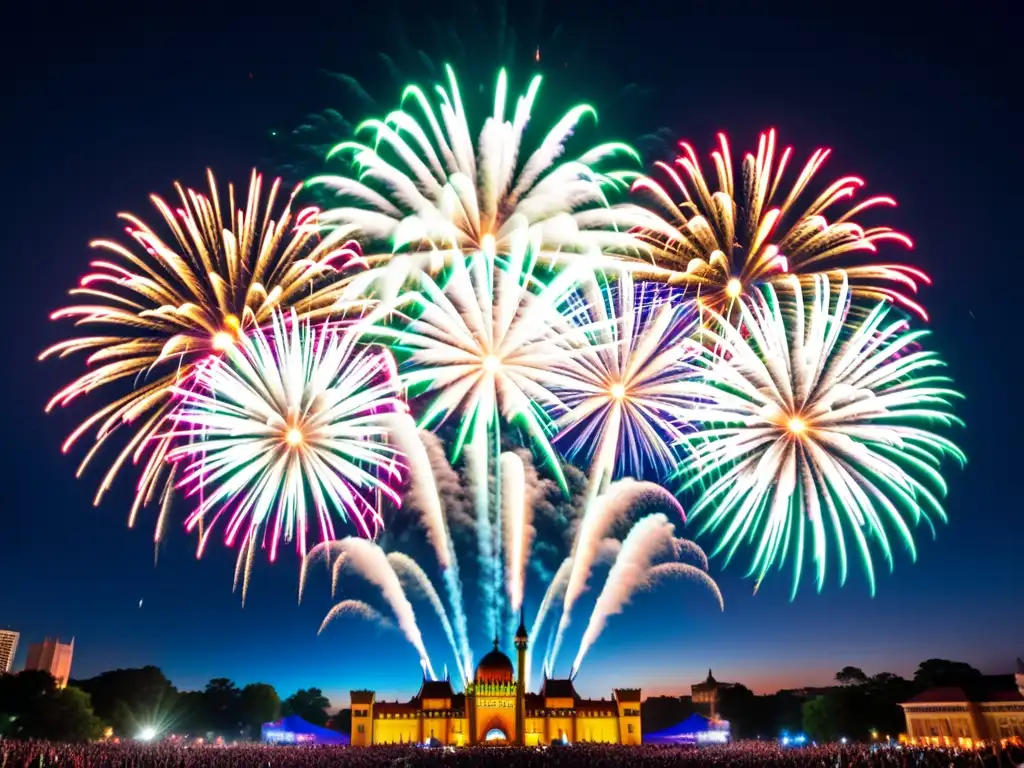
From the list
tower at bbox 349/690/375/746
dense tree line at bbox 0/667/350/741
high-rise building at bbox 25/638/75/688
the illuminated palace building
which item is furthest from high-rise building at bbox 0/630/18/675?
the illuminated palace building

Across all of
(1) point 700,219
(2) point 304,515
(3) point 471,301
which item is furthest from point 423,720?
(1) point 700,219

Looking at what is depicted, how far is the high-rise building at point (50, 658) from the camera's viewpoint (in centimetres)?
9200

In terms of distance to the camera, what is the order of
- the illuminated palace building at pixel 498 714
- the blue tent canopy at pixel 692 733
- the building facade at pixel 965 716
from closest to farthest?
1. the building facade at pixel 965 716
2. the illuminated palace building at pixel 498 714
3. the blue tent canopy at pixel 692 733

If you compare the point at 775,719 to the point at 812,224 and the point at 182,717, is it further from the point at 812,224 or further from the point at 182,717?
the point at 812,224

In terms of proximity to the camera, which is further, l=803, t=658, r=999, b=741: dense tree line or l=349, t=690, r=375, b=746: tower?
l=803, t=658, r=999, b=741: dense tree line

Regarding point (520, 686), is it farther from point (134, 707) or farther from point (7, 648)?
point (7, 648)

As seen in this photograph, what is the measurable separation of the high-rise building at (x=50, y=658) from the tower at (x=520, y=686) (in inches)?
2598

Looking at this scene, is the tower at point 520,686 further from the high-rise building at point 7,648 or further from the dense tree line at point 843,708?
the high-rise building at point 7,648

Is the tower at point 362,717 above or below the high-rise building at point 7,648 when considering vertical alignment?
below

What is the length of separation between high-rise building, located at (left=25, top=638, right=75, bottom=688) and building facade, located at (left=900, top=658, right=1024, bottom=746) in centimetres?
9615

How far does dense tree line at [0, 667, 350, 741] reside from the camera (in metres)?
55.0

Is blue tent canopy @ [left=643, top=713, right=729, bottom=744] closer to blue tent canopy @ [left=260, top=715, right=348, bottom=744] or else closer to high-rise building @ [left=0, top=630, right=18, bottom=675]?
blue tent canopy @ [left=260, top=715, right=348, bottom=744]

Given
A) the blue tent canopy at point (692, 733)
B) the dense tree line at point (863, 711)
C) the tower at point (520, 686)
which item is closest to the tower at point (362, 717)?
the tower at point (520, 686)

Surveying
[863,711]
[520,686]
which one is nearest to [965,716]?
[863,711]
